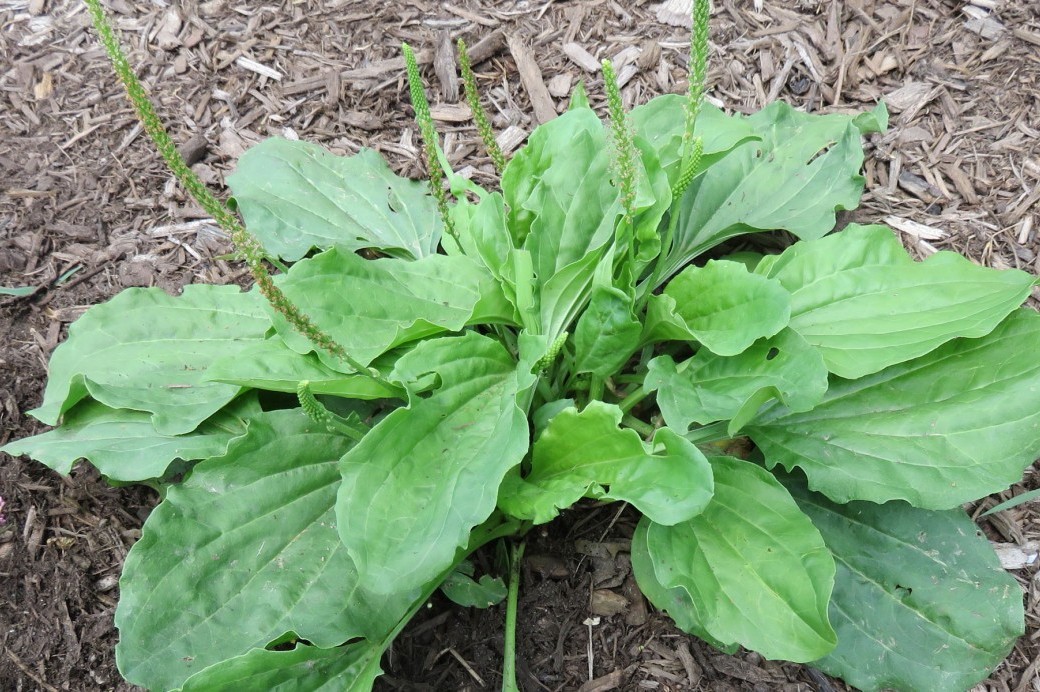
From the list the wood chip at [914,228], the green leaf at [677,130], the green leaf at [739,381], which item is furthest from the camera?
the wood chip at [914,228]

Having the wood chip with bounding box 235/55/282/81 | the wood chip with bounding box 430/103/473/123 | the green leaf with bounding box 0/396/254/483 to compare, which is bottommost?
the green leaf with bounding box 0/396/254/483

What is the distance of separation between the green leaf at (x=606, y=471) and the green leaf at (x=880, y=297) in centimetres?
68

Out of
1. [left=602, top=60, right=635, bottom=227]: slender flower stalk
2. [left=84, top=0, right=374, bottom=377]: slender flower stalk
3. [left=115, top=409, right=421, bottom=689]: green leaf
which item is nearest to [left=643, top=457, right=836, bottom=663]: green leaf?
[left=115, top=409, right=421, bottom=689]: green leaf

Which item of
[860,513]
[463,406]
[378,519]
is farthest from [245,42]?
[860,513]

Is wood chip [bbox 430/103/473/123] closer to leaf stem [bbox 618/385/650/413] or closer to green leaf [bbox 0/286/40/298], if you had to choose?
leaf stem [bbox 618/385/650/413]

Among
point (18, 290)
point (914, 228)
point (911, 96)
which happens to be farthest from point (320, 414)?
point (911, 96)

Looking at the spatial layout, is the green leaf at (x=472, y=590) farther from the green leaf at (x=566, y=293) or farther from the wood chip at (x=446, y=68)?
the wood chip at (x=446, y=68)

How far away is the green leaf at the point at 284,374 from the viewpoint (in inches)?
91.4

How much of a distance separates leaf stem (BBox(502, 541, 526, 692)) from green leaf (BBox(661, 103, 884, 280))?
46.8 inches

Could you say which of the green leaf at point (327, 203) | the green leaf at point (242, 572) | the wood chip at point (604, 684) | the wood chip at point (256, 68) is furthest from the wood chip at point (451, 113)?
the wood chip at point (604, 684)

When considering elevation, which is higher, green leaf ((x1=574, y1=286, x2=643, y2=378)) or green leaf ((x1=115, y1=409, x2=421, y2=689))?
green leaf ((x1=574, y1=286, x2=643, y2=378))

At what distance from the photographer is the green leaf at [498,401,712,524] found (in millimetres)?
2021

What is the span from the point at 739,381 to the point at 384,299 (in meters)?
1.14

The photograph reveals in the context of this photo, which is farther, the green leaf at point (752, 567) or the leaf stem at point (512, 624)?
the leaf stem at point (512, 624)
